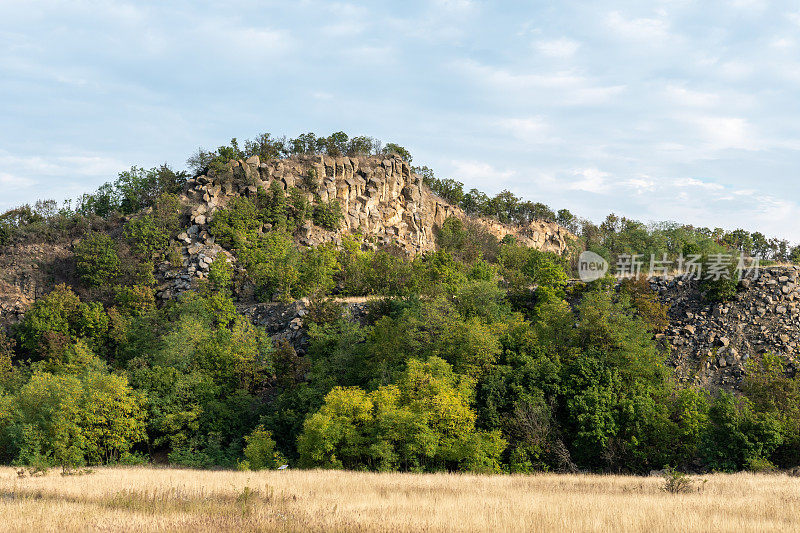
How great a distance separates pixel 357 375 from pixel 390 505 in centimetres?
2718

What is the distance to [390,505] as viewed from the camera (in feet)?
55.8

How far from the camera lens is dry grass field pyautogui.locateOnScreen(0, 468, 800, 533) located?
13.8m

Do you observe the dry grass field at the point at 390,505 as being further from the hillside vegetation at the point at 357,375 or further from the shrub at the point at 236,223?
the shrub at the point at 236,223

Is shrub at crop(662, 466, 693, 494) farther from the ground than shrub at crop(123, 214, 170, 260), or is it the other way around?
shrub at crop(123, 214, 170, 260)

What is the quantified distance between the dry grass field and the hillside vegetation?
30.7 ft

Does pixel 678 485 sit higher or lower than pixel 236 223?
lower

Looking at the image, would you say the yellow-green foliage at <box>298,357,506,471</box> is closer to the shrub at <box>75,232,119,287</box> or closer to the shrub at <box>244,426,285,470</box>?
the shrub at <box>244,426,285,470</box>

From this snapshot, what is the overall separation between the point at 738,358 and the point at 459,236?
5862cm

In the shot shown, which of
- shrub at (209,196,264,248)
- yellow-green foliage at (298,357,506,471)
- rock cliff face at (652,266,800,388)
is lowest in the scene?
yellow-green foliage at (298,357,506,471)

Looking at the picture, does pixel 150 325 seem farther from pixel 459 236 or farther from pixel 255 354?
pixel 459 236

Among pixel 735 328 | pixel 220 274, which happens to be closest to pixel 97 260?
pixel 220 274

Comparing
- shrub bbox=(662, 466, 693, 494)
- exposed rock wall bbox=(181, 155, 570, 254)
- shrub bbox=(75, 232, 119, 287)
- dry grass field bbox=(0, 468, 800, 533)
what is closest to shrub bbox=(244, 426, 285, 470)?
dry grass field bbox=(0, 468, 800, 533)

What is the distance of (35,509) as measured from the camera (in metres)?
15.6

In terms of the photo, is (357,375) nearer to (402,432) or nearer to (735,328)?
(402,432)
